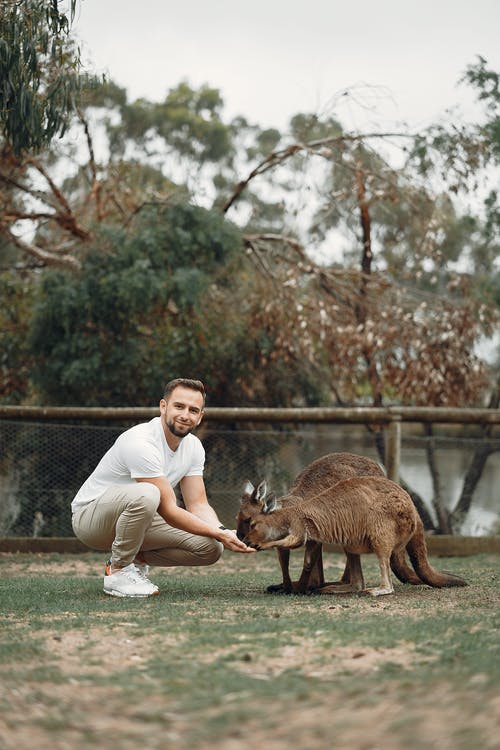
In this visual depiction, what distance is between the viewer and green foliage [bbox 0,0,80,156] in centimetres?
623

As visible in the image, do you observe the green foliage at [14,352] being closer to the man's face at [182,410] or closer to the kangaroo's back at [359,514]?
the man's face at [182,410]

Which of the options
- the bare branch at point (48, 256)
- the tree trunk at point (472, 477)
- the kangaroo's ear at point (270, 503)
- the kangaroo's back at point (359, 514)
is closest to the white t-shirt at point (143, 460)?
the kangaroo's ear at point (270, 503)

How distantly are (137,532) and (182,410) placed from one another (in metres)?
0.68

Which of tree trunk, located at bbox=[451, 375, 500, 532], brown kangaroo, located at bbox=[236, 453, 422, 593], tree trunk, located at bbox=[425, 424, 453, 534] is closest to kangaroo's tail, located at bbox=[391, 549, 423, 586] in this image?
brown kangaroo, located at bbox=[236, 453, 422, 593]

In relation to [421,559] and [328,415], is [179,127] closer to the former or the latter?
[328,415]

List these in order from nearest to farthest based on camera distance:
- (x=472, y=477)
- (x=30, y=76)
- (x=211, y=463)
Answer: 1. (x=30, y=76)
2. (x=211, y=463)
3. (x=472, y=477)

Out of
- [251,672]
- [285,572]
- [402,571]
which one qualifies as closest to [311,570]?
[285,572]

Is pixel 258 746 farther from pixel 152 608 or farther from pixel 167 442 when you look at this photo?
pixel 167 442

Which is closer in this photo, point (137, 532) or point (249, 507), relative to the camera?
point (249, 507)

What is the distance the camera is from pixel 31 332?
948 centimetres

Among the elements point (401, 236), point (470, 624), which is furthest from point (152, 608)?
point (401, 236)

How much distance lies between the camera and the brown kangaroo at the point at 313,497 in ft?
15.8

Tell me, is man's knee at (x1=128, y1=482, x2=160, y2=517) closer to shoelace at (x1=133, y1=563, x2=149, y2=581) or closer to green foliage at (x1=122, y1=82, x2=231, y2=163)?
shoelace at (x1=133, y1=563, x2=149, y2=581)

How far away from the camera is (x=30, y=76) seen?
654 cm
